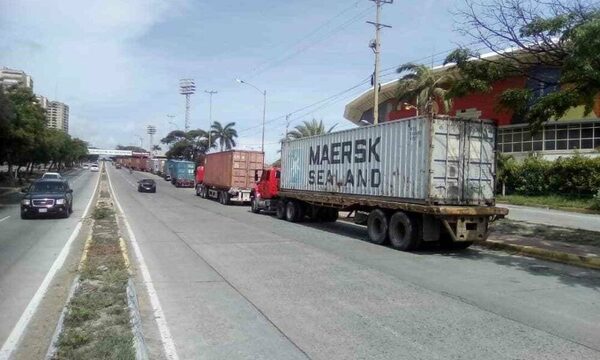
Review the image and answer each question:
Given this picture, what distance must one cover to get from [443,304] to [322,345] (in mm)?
2679

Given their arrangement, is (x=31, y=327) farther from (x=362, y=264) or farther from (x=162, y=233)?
(x=162, y=233)

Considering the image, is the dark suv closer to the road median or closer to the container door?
the road median

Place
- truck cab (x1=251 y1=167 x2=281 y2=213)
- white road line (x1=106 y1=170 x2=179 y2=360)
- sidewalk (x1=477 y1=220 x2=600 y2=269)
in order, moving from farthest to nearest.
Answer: truck cab (x1=251 y1=167 x2=281 y2=213) < sidewalk (x1=477 y1=220 x2=600 y2=269) < white road line (x1=106 y1=170 x2=179 y2=360)

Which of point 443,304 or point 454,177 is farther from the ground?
point 454,177

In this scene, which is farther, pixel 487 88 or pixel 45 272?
pixel 487 88

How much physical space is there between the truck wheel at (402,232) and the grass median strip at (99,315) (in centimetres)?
699

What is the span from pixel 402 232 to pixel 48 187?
1566 centimetres

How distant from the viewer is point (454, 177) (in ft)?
46.5

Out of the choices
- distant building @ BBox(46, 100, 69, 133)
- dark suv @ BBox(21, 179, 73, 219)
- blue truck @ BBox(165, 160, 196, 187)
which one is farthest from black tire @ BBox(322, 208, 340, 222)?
distant building @ BBox(46, 100, 69, 133)

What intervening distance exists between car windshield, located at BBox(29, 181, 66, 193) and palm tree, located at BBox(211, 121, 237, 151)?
72080mm

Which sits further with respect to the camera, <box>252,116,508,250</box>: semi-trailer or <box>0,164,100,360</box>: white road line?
<box>252,116,508,250</box>: semi-trailer

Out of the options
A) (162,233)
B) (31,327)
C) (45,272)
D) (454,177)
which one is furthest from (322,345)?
(162,233)

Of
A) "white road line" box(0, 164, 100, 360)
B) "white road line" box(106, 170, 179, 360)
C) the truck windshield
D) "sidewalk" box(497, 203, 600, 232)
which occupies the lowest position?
"white road line" box(0, 164, 100, 360)

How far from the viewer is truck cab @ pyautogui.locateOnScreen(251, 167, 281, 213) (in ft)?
84.7
